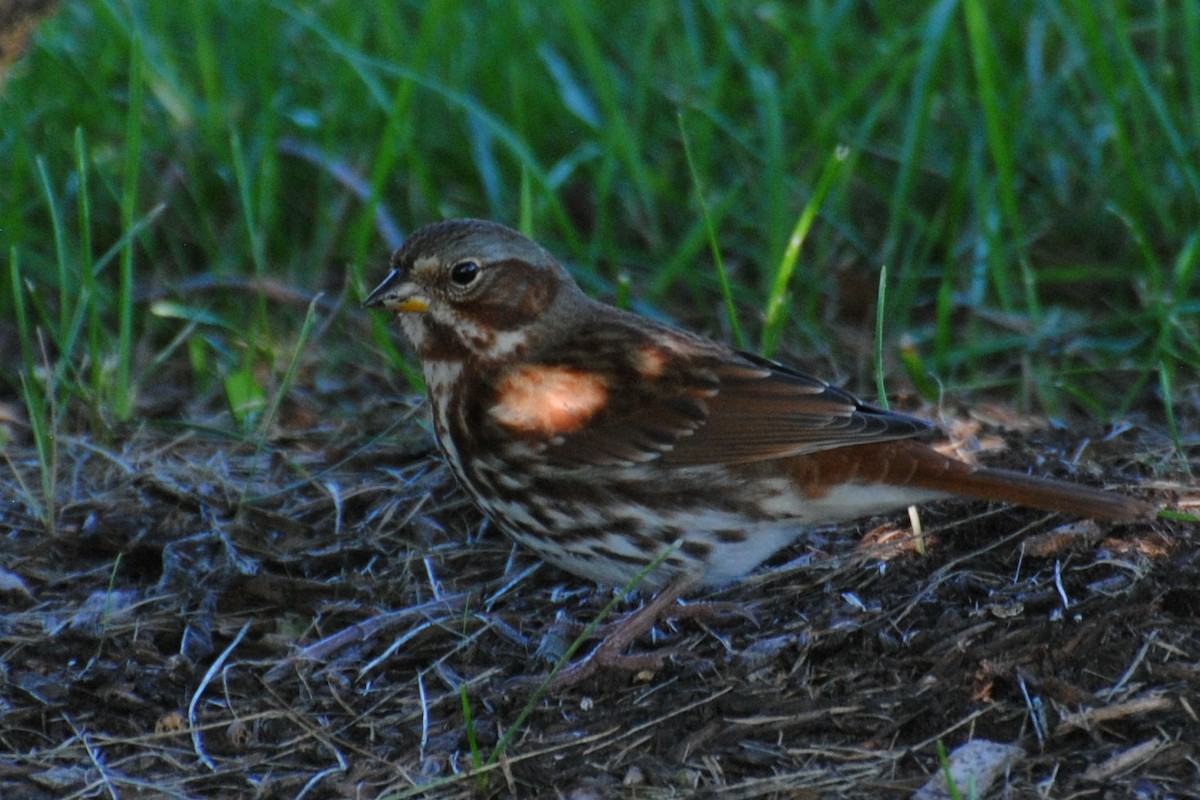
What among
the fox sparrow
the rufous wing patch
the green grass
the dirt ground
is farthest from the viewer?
the green grass

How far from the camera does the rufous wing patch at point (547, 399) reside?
4.53 metres

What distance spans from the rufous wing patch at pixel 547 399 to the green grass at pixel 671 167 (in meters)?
1.22

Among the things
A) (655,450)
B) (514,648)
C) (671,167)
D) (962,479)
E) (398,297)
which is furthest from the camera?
(671,167)

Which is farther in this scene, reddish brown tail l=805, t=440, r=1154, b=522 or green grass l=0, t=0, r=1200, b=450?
green grass l=0, t=0, r=1200, b=450

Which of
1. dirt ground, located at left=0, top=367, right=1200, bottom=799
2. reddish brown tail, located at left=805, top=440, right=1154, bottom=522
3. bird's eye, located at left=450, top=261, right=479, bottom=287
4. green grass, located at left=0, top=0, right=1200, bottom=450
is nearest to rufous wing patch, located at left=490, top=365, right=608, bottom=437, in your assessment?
bird's eye, located at left=450, top=261, right=479, bottom=287

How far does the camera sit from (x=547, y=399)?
181 inches

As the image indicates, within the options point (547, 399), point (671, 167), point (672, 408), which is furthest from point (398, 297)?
point (671, 167)

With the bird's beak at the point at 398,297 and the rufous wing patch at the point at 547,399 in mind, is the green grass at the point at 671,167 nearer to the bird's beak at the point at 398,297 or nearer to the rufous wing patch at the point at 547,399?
the bird's beak at the point at 398,297

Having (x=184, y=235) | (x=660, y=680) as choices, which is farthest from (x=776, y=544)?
(x=184, y=235)

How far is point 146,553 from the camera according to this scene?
4863mm

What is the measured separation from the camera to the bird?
174 inches

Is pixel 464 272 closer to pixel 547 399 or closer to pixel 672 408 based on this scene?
pixel 547 399

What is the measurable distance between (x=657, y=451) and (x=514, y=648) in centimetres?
62

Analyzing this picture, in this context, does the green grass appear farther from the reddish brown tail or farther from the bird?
the reddish brown tail
